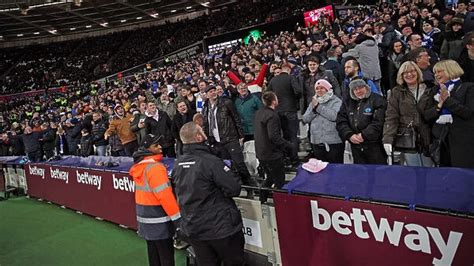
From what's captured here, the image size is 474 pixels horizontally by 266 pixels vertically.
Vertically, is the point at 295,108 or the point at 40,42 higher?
the point at 40,42

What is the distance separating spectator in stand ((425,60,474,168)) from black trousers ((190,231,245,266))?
183 cm

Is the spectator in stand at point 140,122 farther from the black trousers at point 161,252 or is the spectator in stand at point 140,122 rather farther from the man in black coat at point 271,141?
the black trousers at point 161,252

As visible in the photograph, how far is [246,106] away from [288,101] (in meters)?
0.60

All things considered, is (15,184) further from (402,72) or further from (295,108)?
(402,72)

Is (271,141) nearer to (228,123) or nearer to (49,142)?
(228,123)

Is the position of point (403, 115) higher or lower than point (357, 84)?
lower

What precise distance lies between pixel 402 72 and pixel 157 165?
2373 millimetres

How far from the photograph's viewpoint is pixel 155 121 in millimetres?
7277

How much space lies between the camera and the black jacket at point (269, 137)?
4.70 meters

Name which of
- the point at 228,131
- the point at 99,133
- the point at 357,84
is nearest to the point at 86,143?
the point at 99,133

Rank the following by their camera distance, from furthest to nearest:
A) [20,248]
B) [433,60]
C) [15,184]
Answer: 1. [15,184]
2. [20,248]
3. [433,60]

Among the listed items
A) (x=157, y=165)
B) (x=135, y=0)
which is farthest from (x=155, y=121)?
(x=135, y=0)

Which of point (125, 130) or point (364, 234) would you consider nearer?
point (364, 234)

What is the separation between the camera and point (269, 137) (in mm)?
4750
